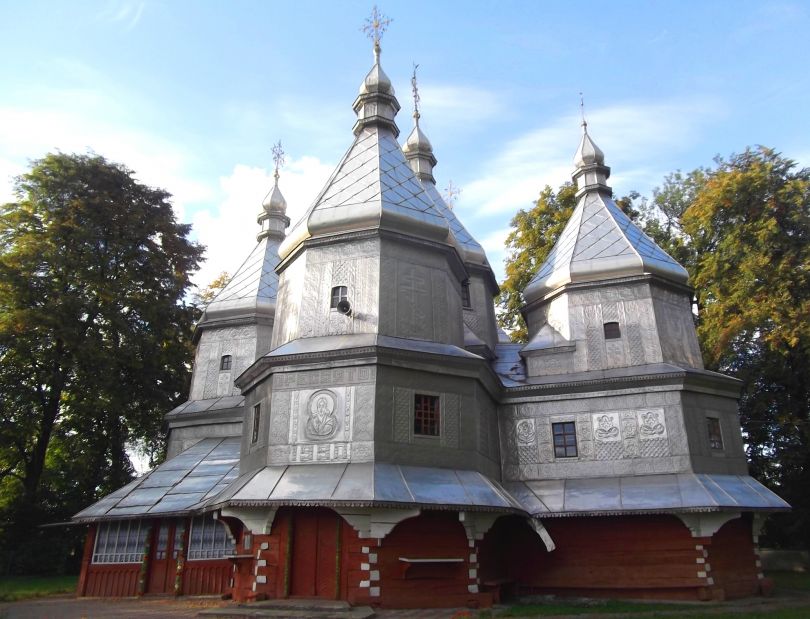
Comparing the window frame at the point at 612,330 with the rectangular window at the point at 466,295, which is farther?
the rectangular window at the point at 466,295

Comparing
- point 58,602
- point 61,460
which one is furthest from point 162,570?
point 61,460

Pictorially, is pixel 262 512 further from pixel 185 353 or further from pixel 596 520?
pixel 185 353

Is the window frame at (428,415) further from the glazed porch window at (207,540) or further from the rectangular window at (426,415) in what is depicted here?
the glazed porch window at (207,540)

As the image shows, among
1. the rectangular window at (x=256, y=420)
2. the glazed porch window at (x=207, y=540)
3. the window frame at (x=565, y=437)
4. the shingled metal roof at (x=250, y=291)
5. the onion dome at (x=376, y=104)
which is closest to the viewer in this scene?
the rectangular window at (x=256, y=420)

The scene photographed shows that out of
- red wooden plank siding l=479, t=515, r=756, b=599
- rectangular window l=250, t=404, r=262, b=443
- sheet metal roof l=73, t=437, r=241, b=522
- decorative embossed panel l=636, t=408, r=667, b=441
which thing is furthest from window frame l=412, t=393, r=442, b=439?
sheet metal roof l=73, t=437, r=241, b=522

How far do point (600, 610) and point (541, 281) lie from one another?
31.0ft

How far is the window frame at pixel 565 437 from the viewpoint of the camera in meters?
15.8

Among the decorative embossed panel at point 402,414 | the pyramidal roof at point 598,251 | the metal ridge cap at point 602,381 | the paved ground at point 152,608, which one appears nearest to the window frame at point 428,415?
the decorative embossed panel at point 402,414

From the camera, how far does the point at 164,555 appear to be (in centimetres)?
1738

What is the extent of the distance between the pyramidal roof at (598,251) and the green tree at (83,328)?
15.7 meters

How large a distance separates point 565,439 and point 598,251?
577cm

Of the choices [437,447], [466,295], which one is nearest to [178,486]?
[437,447]

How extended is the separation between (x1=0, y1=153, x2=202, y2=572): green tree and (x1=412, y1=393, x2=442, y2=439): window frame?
14.5 m

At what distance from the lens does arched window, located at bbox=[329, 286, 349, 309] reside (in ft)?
50.0
